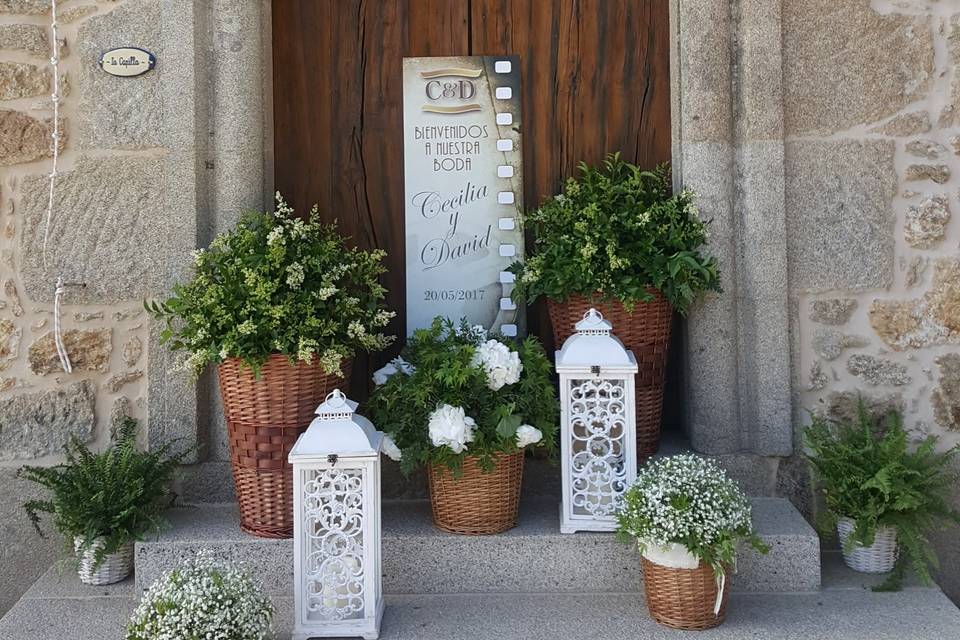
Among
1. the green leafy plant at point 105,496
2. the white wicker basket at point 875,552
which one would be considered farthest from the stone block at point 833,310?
the green leafy plant at point 105,496

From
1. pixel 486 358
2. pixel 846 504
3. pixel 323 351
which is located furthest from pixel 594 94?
pixel 846 504

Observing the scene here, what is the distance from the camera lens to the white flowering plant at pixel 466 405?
102 inches

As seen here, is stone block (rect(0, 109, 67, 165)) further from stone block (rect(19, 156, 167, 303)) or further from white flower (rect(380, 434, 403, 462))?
white flower (rect(380, 434, 403, 462))

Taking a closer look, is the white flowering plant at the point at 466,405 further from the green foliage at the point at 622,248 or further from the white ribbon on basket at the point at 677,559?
the white ribbon on basket at the point at 677,559

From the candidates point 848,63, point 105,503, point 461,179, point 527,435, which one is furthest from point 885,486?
point 105,503

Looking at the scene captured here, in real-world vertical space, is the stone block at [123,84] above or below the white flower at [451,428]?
above

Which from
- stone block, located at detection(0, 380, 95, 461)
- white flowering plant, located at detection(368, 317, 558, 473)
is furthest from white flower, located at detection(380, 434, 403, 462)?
stone block, located at detection(0, 380, 95, 461)

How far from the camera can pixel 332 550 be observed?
238cm

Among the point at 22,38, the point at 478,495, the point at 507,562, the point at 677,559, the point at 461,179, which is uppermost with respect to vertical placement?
the point at 22,38

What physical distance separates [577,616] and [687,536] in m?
0.45

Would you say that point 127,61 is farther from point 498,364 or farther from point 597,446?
point 597,446

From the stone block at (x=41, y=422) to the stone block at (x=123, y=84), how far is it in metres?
0.92

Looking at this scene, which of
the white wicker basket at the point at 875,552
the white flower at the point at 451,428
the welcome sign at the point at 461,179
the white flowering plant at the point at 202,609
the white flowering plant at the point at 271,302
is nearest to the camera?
the white flowering plant at the point at 202,609

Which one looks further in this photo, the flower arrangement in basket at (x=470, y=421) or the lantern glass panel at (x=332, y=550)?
the flower arrangement in basket at (x=470, y=421)
